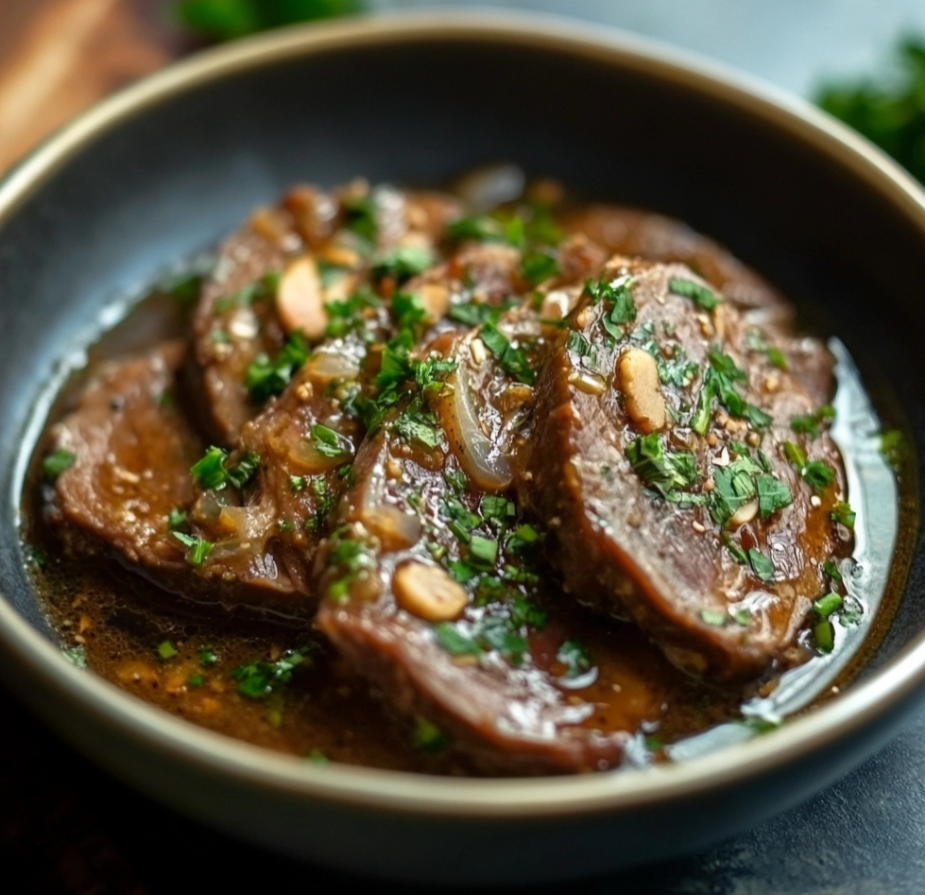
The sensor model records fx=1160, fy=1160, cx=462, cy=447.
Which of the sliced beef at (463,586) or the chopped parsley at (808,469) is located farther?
the chopped parsley at (808,469)

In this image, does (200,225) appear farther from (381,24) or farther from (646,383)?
(646,383)

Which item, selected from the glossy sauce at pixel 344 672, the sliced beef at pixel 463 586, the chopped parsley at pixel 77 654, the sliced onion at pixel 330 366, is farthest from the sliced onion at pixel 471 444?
the chopped parsley at pixel 77 654

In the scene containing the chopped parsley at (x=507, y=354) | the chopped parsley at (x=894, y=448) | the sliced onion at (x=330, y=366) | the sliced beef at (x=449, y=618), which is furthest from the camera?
the chopped parsley at (x=894, y=448)

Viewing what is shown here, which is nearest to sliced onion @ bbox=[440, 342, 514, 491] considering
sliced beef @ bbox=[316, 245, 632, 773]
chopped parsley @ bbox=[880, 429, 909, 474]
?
sliced beef @ bbox=[316, 245, 632, 773]

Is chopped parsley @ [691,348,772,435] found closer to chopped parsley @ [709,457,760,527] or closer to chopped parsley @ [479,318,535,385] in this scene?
chopped parsley @ [709,457,760,527]

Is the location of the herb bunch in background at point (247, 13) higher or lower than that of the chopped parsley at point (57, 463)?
higher

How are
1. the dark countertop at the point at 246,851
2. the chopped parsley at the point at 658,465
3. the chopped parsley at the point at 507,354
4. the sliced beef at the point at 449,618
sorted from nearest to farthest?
the sliced beef at the point at 449,618
the dark countertop at the point at 246,851
the chopped parsley at the point at 658,465
the chopped parsley at the point at 507,354

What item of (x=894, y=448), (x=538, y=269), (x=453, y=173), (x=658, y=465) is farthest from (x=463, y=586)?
(x=453, y=173)

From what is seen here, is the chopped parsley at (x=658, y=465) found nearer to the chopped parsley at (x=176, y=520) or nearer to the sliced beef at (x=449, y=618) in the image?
the sliced beef at (x=449, y=618)
